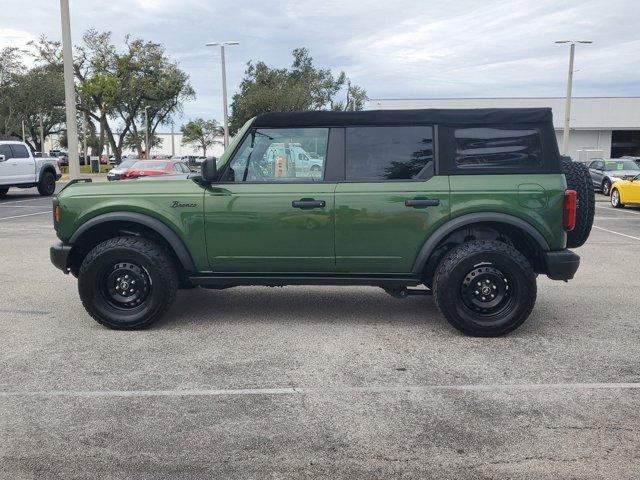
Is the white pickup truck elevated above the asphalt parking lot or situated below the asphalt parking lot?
above

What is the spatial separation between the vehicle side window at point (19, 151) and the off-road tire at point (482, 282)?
1913cm

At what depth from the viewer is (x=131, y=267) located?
17.8 feet

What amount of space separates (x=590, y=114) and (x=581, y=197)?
189ft

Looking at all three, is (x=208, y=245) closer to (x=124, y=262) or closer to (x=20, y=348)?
(x=124, y=262)

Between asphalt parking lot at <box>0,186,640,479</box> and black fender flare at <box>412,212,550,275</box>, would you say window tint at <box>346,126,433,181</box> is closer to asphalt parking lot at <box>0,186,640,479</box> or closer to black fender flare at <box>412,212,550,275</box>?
black fender flare at <box>412,212,550,275</box>

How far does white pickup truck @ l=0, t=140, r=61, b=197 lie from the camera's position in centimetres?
2027

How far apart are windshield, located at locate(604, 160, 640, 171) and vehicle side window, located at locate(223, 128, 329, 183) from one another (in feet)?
70.7

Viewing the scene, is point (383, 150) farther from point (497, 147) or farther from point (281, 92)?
point (281, 92)

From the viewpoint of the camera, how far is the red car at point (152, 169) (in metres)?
20.5

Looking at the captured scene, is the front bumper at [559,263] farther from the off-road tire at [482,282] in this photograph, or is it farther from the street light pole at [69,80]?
the street light pole at [69,80]

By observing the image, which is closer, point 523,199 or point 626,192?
point 523,199

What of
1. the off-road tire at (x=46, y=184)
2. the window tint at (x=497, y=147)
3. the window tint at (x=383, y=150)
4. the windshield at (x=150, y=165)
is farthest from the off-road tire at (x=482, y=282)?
the off-road tire at (x=46, y=184)

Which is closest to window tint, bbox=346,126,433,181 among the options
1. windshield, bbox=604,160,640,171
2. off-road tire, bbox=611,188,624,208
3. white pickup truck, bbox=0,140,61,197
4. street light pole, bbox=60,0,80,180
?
street light pole, bbox=60,0,80,180

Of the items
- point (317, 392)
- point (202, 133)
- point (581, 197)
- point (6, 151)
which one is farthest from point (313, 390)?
point (202, 133)
